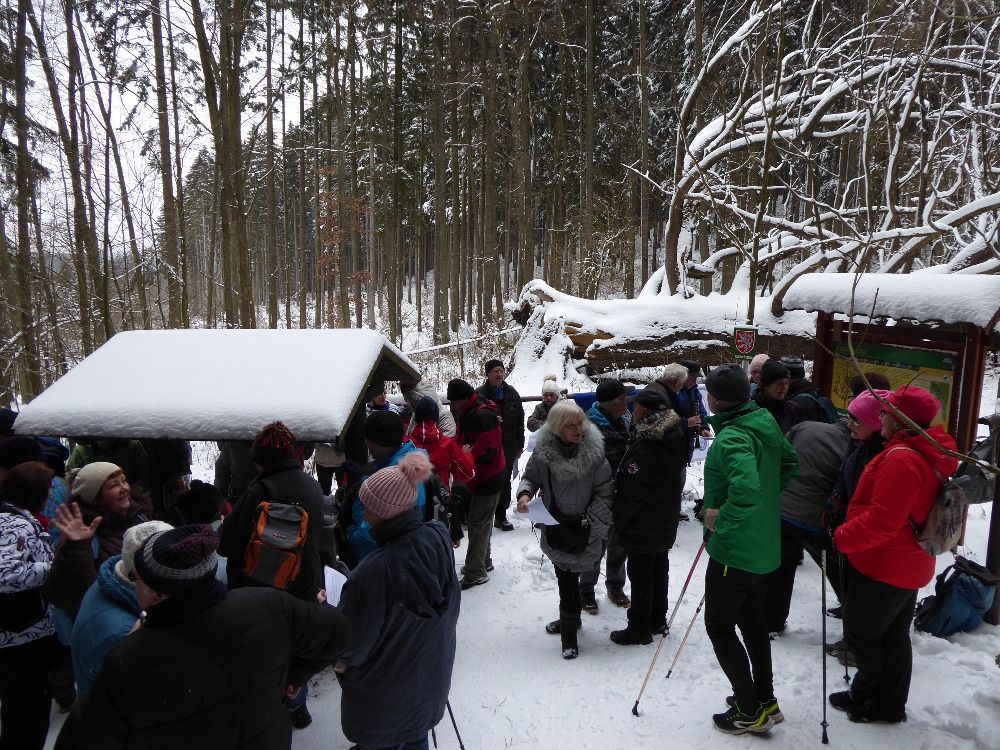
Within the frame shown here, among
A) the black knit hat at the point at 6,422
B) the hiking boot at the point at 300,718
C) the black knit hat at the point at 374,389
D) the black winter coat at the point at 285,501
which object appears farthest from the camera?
the black knit hat at the point at 374,389

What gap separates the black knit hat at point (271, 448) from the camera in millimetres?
3156

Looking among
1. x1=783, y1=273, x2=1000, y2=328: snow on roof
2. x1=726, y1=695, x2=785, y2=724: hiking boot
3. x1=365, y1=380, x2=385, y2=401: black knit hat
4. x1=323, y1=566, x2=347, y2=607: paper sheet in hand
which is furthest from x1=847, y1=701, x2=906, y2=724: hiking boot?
x1=365, y1=380, x2=385, y2=401: black knit hat

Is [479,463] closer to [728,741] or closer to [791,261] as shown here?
[728,741]

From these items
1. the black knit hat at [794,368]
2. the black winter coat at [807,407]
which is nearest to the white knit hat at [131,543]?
the black winter coat at [807,407]

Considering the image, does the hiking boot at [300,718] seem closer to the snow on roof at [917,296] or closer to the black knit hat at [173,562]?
the black knit hat at [173,562]

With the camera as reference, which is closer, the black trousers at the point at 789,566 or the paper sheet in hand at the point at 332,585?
the paper sheet in hand at the point at 332,585

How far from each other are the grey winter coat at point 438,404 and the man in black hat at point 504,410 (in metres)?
0.65

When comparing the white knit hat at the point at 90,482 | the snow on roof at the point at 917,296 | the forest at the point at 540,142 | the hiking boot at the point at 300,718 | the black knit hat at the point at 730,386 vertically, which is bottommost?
the hiking boot at the point at 300,718

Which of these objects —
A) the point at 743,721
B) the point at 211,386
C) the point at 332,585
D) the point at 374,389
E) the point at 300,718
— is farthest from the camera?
the point at 374,389

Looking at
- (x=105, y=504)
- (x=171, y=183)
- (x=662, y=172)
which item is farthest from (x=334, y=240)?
(x=105, y=504)

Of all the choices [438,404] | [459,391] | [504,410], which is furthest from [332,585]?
[504,410]

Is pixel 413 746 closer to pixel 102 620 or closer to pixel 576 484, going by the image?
pixel 102 620

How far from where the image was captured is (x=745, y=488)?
10.3 ft

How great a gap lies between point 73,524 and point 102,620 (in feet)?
2.66
